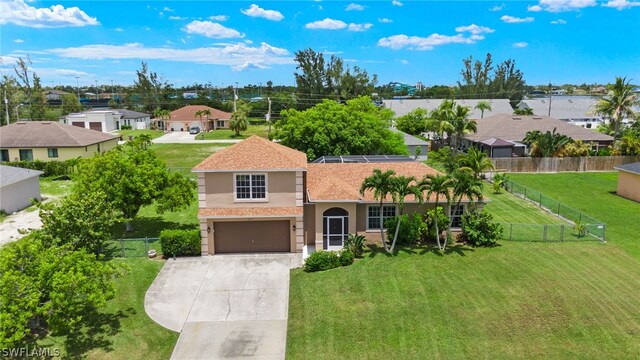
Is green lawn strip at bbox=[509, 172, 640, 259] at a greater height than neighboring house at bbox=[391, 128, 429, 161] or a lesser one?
lesser

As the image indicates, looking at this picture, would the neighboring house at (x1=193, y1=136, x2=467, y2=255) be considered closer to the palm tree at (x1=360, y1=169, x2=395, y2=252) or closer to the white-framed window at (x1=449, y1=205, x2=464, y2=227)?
the white-framed window at (x1=449, y1=205, x2=464, y2=227)

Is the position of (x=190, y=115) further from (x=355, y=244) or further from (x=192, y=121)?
(x=355, y=244)

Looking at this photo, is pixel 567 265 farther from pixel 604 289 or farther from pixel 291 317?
pixel 291 317

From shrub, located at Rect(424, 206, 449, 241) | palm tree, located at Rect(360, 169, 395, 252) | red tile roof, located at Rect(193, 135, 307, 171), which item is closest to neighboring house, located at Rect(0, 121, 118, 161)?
red tile roof, located at Rect(193, 135, 307, 171)

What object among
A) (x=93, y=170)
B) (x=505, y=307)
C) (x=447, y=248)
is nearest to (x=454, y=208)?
(x=447, y=248)

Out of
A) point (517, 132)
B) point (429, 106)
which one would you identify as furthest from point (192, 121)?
point (517, 132)

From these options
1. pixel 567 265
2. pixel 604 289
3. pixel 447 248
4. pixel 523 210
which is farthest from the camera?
pixel 523 210
